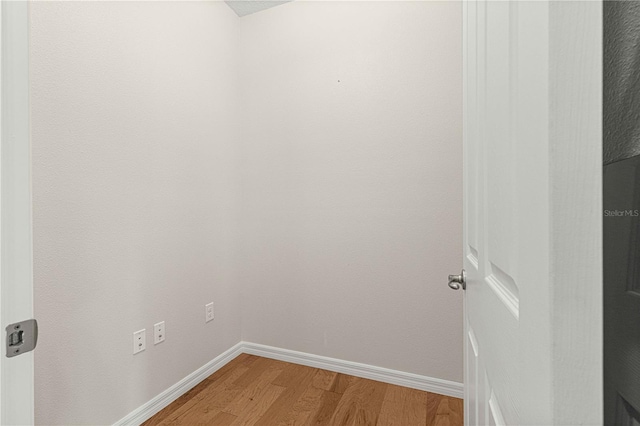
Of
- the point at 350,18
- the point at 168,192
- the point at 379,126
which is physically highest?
the point at 350,18

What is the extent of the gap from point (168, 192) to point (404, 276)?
142 centimetres

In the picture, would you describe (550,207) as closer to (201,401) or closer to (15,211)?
(15,211)

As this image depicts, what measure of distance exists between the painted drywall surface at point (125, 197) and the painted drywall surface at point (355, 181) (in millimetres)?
269

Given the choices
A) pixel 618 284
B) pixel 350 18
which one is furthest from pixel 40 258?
pixel 350 18

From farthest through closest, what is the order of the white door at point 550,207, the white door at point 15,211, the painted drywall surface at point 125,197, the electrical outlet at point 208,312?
1. the electrical outlet at point 208,312
2. the painted drywall surface at point 125,197
3. the white door at point 15,211
4. the white door at point 550,207

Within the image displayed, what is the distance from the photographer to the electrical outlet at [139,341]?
1.54 m

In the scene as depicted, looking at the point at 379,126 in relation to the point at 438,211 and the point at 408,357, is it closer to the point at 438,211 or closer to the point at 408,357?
the point at 438,211

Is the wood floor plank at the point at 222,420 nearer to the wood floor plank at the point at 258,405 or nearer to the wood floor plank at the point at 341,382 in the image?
the wood floor plank at the point at 258,405

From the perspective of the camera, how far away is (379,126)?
189 centimetres

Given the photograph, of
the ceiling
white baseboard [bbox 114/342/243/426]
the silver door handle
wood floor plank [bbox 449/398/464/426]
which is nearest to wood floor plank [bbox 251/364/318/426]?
white baseboard [bbox 114/342/243/426]

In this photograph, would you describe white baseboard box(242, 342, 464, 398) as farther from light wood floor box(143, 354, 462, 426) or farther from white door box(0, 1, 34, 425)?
white door box(0, 1, 34, 425)

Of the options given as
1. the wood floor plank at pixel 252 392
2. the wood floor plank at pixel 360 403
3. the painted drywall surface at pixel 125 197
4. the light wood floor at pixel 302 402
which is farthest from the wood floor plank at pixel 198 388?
the wood floor plank at pixel 360 403

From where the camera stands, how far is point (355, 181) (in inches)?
76.9

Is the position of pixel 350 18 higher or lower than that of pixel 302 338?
higher
